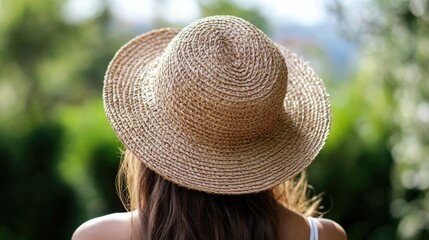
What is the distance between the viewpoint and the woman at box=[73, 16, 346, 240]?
186 cm

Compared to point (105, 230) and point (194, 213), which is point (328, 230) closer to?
point (194, 213)

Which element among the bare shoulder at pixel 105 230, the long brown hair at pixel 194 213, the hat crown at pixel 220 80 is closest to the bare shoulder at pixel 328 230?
the long brown hair at pixel 194 213

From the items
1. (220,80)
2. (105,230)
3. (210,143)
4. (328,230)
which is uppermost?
(220,80)

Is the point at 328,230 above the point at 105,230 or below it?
below

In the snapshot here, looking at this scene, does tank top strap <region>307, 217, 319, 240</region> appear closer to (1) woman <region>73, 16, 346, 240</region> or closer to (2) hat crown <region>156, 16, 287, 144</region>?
(1) woman <region>73, 16, 346, 240</region>

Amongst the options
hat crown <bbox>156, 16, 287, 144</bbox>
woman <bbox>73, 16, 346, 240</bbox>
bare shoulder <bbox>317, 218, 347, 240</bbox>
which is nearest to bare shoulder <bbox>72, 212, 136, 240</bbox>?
woman <bbox>73, 16, 346, 240</bbox>

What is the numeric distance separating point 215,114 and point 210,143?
9 cm

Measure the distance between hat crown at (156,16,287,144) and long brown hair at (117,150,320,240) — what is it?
0.47 ft

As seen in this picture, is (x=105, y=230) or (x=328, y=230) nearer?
(x=105, y=230)

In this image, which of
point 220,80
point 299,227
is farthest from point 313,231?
point 220,80

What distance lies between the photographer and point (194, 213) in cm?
192

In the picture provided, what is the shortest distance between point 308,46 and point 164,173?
11.9 m

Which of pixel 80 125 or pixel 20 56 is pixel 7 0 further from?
pixel 80 125

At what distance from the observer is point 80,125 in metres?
5.61
